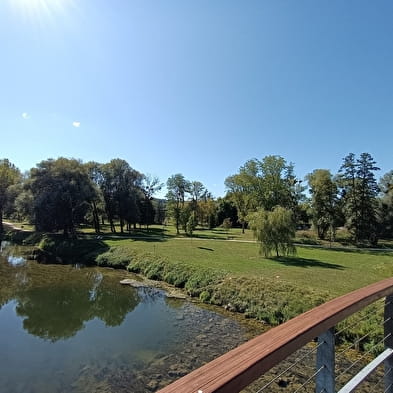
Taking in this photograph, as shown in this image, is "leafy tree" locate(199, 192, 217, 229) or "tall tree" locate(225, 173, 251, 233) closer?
"tall tree" locate(225, 173, 251, 233)

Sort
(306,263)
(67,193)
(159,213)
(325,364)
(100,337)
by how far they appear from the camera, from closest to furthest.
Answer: (325,364)
(100,337)
(306,263)
(67,193)
(159,213)

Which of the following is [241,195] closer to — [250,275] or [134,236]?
[134,236]

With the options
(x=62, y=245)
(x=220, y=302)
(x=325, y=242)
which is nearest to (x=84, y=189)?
(x=62, y=245)

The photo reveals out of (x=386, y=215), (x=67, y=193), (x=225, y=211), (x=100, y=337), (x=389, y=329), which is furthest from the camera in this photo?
(x=225, y=211)

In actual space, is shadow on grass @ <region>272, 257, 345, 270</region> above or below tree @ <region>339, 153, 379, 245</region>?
below

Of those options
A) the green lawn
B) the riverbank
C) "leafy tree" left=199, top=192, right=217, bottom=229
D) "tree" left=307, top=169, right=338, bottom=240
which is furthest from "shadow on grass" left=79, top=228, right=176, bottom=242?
"tree" left=307, top=169, right=338, bottom=240

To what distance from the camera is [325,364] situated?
159 centimetres

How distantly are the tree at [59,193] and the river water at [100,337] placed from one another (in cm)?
1314

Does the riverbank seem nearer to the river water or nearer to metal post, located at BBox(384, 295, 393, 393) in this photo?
the river water

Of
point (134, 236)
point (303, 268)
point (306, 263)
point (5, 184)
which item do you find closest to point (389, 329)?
point (303, 268)

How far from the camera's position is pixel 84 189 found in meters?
33.4

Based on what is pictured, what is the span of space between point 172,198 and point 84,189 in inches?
695

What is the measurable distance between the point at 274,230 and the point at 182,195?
2966 cm

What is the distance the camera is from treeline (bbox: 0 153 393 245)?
32500 millimetres
